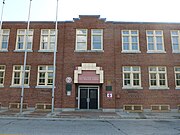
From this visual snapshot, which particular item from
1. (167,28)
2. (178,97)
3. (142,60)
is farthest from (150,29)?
Answer: (178,97)

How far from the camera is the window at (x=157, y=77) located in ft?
67.0

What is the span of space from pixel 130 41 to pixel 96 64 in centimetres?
510

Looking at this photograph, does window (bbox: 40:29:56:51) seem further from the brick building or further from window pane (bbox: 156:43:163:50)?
window pane (bbox: 156:43:163:50)

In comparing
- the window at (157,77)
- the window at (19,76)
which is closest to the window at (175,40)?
the window at (157,77)

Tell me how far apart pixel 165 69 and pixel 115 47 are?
6.46 metres

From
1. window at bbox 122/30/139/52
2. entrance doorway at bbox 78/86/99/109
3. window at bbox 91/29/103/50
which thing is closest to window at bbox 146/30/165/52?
window at bbox 122/30/139/52

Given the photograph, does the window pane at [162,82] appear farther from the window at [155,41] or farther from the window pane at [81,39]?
the window pane at [81,39]

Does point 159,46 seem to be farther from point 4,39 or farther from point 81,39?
point 4,39

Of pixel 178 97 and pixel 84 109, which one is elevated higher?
pixel 178 97

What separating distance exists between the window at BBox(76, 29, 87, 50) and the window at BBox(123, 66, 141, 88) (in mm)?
5809

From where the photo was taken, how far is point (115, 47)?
829 inches

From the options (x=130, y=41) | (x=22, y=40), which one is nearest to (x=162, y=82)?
(x=130, y=41)

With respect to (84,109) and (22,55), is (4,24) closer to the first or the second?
(22,55)

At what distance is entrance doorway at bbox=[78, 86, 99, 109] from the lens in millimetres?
20391
